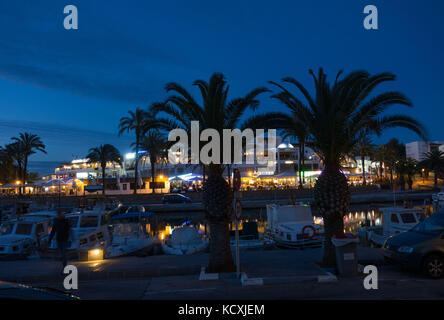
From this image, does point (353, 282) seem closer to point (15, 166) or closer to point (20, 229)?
point (20, 229)

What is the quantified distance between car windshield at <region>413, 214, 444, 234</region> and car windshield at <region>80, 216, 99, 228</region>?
50.4 ft

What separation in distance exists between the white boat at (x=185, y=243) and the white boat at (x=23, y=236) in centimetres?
608

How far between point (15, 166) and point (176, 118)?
87.6 m

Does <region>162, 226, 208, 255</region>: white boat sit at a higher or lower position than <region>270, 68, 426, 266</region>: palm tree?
lower

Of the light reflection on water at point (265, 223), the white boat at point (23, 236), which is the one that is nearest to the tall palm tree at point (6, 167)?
the light reflection on water at point (265, 223)

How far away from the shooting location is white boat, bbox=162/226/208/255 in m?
17.7

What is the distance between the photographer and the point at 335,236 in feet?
32.3

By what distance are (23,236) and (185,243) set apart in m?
8.74

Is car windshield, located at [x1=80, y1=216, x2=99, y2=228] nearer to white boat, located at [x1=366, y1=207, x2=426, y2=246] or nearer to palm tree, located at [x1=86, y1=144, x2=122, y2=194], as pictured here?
white boat, located at [x1=366, y1=207, x2=426, y2=246]

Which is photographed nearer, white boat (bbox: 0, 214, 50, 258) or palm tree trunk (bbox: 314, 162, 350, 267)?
palm tree trunk (bbox: 314, 162, 350, 267)

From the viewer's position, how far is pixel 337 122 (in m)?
11.0

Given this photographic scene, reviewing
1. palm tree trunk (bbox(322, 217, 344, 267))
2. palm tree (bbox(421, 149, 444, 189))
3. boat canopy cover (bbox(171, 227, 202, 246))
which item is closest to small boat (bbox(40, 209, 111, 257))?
boat canopy cover (bbox(171, 227, 202, 246))

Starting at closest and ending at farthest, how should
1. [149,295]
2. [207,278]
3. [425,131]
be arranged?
[149,295]
[207,278]
[425,131]
